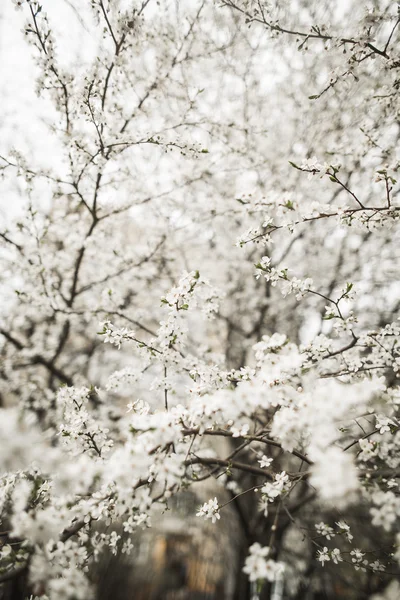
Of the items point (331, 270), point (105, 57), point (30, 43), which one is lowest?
point (30, 43)

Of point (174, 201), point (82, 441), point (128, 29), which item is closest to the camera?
point (82, 441)

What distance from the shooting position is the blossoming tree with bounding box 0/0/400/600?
182cm

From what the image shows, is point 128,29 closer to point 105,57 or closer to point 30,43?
point 105,57

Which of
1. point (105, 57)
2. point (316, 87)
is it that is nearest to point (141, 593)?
point (105, 57)

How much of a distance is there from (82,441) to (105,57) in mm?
3544

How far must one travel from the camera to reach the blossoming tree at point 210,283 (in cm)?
182

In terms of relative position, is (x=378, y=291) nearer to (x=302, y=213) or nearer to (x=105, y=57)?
(x=302, y=213)

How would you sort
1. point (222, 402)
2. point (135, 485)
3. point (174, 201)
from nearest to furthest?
point (222, 402) → point (135, 485) → point (174, 201)

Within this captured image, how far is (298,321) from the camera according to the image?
22.7ft

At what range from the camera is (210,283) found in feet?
12.8

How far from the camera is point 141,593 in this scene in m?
8.59

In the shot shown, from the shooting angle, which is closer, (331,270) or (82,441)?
(82,441)

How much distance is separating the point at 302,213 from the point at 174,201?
228cm

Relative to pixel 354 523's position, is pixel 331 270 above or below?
above
